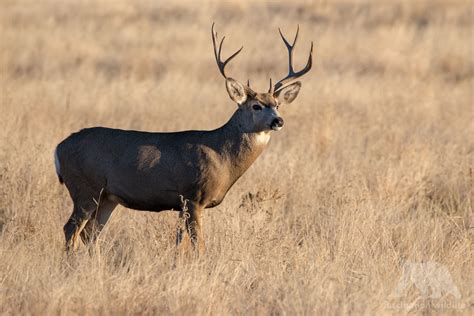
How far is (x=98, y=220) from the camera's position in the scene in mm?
7172

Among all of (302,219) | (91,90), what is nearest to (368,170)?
(302,219)

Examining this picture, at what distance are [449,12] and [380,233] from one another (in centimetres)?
1583

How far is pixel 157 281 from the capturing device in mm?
5629

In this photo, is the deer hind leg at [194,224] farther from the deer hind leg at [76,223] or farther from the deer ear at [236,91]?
the deer ear at [236,91]

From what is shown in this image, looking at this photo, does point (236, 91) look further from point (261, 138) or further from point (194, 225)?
point (194, 225)

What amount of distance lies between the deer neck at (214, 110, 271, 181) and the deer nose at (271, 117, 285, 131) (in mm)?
281

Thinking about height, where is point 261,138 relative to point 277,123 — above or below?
below

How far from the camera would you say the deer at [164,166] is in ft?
22.1

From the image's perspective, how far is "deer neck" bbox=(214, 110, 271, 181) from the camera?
6973mm

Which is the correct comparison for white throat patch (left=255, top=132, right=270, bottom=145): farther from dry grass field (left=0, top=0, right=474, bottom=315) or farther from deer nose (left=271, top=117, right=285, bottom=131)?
dry grass field (left=0, top=0, right=474, bottom=315)

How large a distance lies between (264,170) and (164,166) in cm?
249

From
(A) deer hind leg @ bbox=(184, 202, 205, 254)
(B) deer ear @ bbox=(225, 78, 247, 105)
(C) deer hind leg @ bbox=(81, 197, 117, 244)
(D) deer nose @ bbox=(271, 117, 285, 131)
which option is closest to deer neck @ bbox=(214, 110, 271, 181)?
(B) deer ear @ bbox=(225, 78, 247, 105)

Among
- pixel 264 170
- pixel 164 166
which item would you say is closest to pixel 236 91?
pixel 164 166

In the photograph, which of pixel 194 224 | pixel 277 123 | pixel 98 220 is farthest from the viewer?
pixel 98 220
